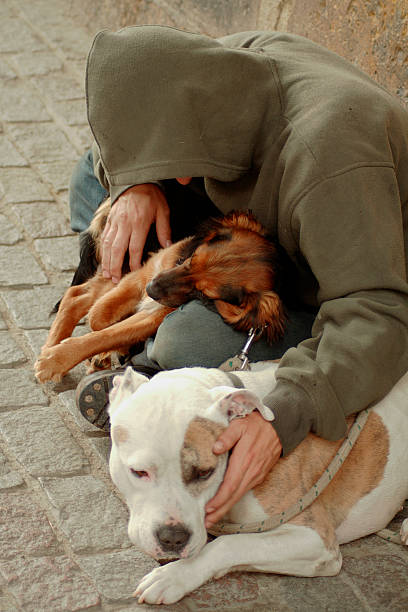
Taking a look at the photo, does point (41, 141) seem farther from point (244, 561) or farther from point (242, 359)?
point (244, 561)

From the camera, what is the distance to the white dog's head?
2.38 meters

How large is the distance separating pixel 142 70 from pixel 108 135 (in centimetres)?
31

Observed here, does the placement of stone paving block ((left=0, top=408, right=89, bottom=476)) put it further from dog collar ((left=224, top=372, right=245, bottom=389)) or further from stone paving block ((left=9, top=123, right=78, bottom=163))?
stone paving block ((left=9, top=123, right=78, bottom=163))

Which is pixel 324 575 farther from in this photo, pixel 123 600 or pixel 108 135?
pixel 108 135

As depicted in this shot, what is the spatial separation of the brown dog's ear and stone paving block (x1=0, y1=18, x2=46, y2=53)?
4949mm

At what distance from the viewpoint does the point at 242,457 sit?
251 centimetres

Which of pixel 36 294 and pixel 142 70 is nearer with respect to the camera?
pixel 142 70

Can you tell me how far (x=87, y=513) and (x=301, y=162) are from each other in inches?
62.4

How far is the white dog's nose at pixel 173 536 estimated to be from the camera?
7.80 feet

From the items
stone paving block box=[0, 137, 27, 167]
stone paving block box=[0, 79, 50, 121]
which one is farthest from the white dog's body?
stone paving block box=[0, 79, 50, 121]

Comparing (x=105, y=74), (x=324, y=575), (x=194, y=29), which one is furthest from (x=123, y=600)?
(x=194, y=29)

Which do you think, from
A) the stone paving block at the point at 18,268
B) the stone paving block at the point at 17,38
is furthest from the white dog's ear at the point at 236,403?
the stone paving block at the point at 17,38

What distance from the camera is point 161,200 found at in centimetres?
390

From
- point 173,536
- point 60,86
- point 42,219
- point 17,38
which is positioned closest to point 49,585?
point 173,536
